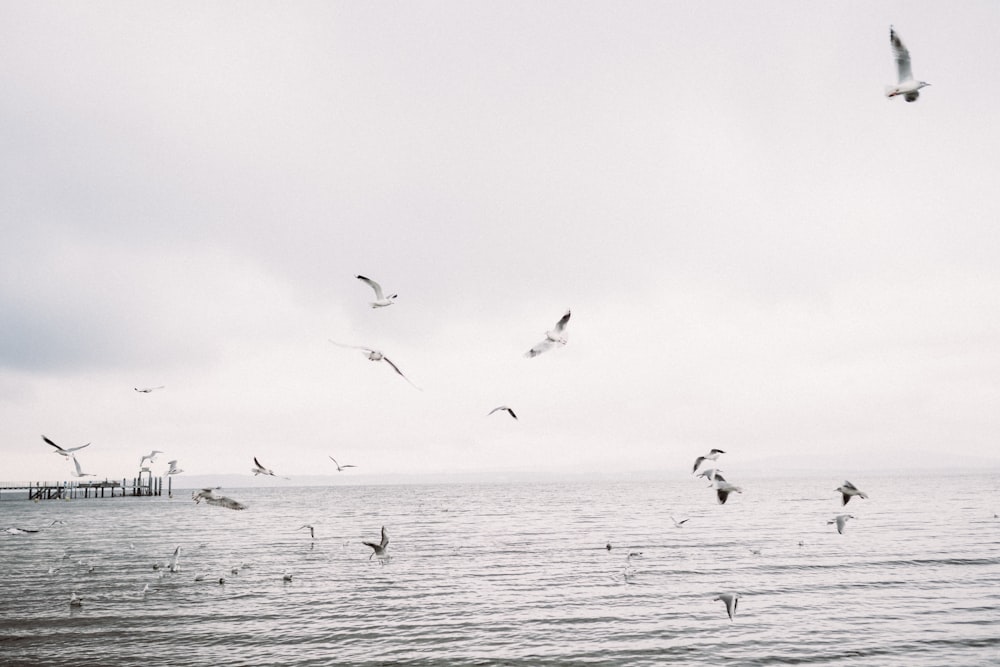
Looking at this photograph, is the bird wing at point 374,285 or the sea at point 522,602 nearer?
the bird wing at point 374,285

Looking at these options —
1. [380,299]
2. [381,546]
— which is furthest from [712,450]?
[381,546]

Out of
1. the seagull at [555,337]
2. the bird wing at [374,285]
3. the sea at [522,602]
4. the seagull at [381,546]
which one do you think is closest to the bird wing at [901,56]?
the seagull at [555,337]

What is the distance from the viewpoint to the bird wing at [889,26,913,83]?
12.4 metres

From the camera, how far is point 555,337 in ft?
50.7

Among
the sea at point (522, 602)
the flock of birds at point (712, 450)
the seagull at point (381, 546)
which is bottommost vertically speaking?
the sea at point (522, 602)

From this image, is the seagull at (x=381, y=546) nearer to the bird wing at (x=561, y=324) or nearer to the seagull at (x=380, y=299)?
the seagull at (x=380, y=299)

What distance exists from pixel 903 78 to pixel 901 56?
410mm

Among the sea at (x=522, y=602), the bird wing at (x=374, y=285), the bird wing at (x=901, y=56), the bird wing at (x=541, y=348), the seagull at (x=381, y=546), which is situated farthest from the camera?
the seagull at (x=381, y=546)

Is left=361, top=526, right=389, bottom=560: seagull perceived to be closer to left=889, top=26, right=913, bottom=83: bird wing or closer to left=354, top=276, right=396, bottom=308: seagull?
left=354, top=276, right=396, bottom=308: seagull

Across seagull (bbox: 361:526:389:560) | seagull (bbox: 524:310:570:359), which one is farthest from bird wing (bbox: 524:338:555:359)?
seagull (bbox: 361:526:389:560)

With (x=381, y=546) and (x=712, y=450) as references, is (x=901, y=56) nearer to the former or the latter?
(x=712, y=450)

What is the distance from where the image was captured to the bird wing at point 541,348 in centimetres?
1519

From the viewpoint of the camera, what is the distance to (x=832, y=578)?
1032 inches

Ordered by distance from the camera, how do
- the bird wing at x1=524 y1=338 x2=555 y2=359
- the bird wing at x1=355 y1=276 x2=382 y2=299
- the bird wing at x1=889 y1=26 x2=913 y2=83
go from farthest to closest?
the bird wing at x1=355 y1=276 x2=382 y2=299 → the bird wing at x1=524 y1=338 x2=555 y2=359 → the bird wing at x1=889 y1=26 x2=913 y2=83
